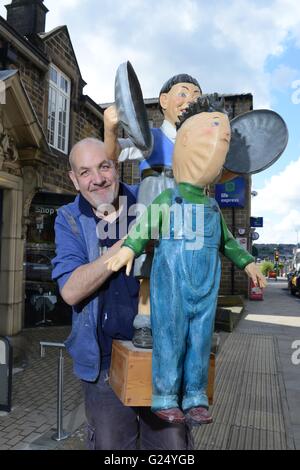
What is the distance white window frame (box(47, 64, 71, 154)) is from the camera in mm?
9148

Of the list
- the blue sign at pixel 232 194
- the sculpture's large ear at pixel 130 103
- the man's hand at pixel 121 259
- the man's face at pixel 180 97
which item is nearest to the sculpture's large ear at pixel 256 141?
the man's face at pixel 180 97

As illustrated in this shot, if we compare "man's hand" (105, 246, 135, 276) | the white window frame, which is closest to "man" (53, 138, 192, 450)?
"man's hand" (105, 246, 135, 276)

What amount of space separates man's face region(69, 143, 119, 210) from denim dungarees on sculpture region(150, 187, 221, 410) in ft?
1.22

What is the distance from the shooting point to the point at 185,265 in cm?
143

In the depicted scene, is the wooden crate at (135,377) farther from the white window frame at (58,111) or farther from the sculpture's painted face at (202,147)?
the white window frame at (58,111)

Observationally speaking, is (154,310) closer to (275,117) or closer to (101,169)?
(101,169)

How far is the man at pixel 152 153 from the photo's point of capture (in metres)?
1.54

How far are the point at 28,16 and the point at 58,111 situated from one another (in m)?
2.06

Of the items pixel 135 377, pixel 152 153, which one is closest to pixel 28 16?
pixel 152 153

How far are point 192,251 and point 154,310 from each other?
0.81 feet

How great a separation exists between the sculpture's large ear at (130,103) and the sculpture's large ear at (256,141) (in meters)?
0.47

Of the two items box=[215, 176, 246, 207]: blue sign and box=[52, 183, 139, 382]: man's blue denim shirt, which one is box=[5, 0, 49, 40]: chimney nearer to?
box=[52, 183, 139, 382]: man's blue denim shirt

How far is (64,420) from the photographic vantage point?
4258 millimetres
